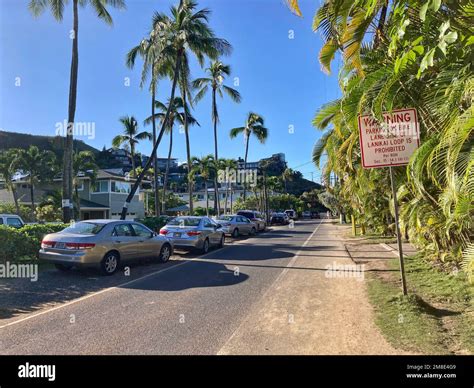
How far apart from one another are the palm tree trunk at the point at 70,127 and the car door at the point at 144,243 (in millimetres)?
5613

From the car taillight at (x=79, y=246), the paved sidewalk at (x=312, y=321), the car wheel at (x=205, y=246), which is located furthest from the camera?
the car wheel at (x=205, y=246)

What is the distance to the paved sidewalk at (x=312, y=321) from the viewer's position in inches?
190

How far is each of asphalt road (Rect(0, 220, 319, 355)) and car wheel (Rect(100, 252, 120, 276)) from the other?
35 cm

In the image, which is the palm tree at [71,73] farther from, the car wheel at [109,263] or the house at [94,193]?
the house at [94,193]

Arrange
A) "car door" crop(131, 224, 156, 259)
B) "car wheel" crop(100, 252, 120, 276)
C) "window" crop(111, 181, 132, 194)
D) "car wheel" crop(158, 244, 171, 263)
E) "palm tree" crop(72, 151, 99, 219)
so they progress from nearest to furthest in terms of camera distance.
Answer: "car wheel" crop(100, 252, 120, 276)
"car door" crop(131, 224, 156, 259)
"car wheel" crop(158, 244, 171, 263)
"palm tree" crop(72, 151, 99, 219)
"window" crop(111, 181, 132, 194)

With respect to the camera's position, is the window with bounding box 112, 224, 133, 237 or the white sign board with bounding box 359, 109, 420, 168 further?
the window with bounding box 112, 224, 133, 237

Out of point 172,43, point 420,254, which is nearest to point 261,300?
point 420,254

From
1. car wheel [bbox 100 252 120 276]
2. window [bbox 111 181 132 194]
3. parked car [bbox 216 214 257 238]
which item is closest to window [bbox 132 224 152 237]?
car wheel [bbox 100 252 120 276]

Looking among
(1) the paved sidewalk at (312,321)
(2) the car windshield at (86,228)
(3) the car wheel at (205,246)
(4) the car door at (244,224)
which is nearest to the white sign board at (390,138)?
(1) the paved sidewalk at (312,321)

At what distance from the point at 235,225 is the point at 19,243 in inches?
595

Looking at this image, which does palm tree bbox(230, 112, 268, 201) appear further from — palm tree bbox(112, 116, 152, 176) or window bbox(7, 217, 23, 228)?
window bbox(7, 217, 23, 228)

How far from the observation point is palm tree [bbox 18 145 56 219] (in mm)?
36062

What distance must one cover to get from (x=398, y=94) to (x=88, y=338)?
7102 millimetres

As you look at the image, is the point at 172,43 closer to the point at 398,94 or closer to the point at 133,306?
the point at 398,94
